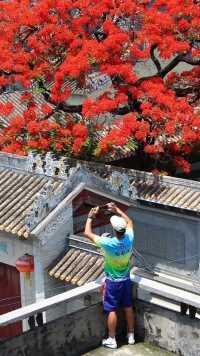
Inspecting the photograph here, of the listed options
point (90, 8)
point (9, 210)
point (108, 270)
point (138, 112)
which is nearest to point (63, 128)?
point (138, 112)

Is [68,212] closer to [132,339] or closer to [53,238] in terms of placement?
[53,238]

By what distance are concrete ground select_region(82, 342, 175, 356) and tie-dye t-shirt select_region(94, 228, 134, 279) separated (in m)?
0.89

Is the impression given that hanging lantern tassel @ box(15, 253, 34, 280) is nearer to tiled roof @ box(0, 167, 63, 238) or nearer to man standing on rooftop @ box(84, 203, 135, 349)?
tiled roof @ box(0, 167, 63, 238)

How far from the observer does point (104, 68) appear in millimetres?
18047

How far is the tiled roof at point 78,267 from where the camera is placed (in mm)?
12695

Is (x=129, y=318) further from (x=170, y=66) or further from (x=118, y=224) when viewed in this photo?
(x=170, y=66)

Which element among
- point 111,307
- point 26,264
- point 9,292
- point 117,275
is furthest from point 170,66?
point 111,307

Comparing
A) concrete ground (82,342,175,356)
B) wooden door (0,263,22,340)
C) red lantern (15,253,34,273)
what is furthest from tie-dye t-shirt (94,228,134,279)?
wooden door (0,263,22,340)

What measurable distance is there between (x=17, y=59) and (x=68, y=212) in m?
7.05

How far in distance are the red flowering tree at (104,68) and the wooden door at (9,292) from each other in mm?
4708

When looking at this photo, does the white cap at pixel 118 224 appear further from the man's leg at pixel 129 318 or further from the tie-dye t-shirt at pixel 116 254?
the man's leg at pixel 129 318

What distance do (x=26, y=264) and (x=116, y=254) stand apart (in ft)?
20.7

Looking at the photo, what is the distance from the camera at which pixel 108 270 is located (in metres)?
7.77

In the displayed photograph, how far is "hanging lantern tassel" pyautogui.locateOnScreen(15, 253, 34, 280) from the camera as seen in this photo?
13611mm
